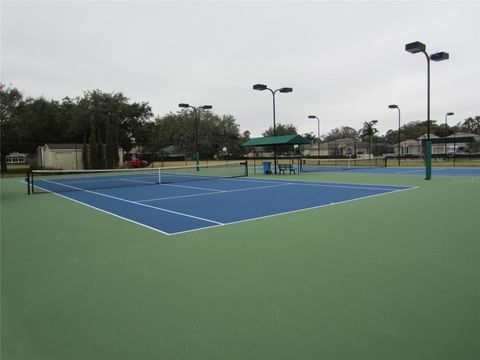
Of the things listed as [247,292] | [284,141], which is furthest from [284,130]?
[247,292]

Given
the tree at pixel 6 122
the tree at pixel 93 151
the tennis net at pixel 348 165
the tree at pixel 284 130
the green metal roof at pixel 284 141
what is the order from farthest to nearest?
the tree at pixel 284 130, the tree at pixel 93 151, the tree at pixel 6 122, the tennis net at pixel 348 165, the green metal roof at pixel 284 141

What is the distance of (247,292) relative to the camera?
3.60 metres

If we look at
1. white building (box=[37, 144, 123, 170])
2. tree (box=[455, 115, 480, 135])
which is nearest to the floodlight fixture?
white building (box=[37, 144, 123, 170])

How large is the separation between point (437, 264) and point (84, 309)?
402 cm

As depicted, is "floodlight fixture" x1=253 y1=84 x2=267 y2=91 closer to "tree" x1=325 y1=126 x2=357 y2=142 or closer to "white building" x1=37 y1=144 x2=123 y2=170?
"white building" x1=37 y1=144 x2=123 y2=170

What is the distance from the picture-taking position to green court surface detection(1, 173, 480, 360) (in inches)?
103

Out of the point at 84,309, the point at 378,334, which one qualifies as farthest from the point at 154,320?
the point at 378,334

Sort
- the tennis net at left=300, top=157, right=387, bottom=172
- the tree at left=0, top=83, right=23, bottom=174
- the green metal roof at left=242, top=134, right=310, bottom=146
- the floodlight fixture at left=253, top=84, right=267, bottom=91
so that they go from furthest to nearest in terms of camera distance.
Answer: the tree at left=0, top=83, right=23, bottom=174
the tennis net at left=300, top=157, right=387, bottom=172
the green metal roof at left=242, top=134, right=310, bottom=146
the floodlight fixture at left=253, top=84, right=267, bottom=91

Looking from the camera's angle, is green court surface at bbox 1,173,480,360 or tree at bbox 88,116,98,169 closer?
green court surface at bbox 1,173,480,360

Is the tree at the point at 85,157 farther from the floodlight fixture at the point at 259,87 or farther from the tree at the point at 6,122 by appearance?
the floodlight fixture at the point at 259,87

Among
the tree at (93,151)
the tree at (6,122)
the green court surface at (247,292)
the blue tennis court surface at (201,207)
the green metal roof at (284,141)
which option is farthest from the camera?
the tree at (93,151)

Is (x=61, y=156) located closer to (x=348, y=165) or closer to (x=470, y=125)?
(x=348, y=165)

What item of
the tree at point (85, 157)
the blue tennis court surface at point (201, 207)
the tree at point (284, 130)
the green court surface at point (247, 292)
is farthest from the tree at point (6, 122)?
the tree at point (284, 130)

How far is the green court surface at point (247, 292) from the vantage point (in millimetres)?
2625
